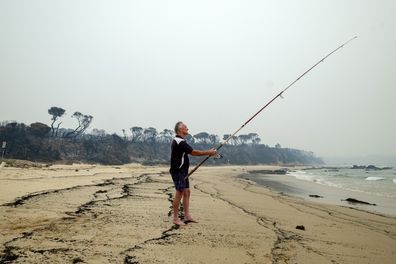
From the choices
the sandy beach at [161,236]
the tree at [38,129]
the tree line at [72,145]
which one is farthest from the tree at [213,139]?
the sandy beach at [161,236]

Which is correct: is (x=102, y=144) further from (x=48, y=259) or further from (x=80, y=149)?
(x=48, y=259)

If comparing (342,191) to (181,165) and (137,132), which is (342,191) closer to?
(181,165)

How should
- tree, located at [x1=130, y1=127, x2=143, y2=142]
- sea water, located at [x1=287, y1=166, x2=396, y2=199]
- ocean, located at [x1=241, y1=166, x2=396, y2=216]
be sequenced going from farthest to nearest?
tree, located at [x1=130, y1=127, x2=143, y2=142] → sea water, located at [x1=287, y1=166, x2=396, y2=199] → ocean, located at [x1=241, y1=166, x2=396, y2=216]

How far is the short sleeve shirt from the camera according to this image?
17.9 feet

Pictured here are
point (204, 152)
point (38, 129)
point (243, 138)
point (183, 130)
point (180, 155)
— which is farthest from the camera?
point (243, 138)

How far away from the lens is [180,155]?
5.50 m

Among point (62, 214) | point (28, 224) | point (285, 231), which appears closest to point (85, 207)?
point (62, 214)

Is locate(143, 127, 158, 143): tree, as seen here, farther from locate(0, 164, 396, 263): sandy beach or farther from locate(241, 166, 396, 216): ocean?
locate(0, 164, 396, 263): sandy beach

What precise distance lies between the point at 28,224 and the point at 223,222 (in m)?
3.11

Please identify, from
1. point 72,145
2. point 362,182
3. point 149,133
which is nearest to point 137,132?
point 149,133

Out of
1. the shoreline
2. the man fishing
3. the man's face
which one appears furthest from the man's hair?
the shoreline

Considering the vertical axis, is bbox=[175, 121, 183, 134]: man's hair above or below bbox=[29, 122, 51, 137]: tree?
below

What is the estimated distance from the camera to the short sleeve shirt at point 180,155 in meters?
5.47

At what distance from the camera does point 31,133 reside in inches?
2140
